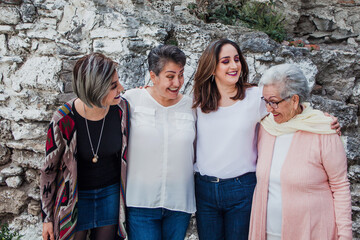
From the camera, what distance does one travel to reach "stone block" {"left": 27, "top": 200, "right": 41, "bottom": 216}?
2.97 metres

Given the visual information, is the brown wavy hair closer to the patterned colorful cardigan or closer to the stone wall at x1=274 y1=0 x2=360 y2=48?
the patterned colorful cardigan

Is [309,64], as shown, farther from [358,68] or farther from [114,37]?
[114,37]

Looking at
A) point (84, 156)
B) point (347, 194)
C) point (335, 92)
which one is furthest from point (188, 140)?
point (335, 92)

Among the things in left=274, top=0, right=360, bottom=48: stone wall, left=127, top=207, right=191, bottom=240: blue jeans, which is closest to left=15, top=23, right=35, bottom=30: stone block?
left=127, top=207, right=191, bottom=240: blue jeans

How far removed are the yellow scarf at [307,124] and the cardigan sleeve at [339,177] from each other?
0.05 metres

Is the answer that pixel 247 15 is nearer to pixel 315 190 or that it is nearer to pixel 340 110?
pixel 340 110

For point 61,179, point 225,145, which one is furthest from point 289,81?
point 61,179

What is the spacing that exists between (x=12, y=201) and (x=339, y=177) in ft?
9.96

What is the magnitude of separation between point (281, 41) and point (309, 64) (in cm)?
61

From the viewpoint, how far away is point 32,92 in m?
3.00

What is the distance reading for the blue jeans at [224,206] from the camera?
189cm

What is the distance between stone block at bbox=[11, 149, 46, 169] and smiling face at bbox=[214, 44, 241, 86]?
2116 millimetres

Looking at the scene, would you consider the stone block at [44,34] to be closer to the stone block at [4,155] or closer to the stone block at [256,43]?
the stone block at [4,155]

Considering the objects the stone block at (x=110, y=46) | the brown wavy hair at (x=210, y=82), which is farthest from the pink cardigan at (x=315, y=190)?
the stone block at (x=110, y=46)
